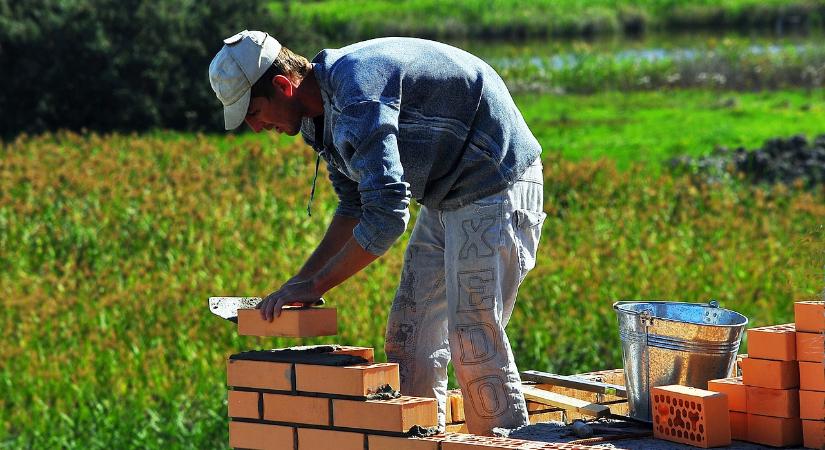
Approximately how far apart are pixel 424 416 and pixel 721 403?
990mm

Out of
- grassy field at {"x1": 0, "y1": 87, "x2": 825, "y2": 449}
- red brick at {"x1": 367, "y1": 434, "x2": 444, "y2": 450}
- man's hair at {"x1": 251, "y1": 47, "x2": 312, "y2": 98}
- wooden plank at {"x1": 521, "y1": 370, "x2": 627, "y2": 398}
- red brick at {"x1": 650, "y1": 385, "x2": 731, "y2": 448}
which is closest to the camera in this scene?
red brick at {"x1": 367, "y1": 434, "x2": 444, "y2": 450}

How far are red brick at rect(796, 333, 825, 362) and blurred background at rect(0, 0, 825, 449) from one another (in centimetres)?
14

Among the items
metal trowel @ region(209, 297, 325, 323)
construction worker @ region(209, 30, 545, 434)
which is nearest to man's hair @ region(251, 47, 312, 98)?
construction worker @ region(209, 30, 545, 434)

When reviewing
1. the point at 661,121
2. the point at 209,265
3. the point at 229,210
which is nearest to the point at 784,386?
the point at 209,265

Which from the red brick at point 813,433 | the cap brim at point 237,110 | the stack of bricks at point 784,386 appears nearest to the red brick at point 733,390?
the stack of bricks at point 784,386

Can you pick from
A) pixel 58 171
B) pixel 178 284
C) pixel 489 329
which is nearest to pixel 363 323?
pixel 178 284

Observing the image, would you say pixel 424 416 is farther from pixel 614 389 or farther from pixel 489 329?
pixel 614 389

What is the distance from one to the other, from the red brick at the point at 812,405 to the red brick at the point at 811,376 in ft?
0.06

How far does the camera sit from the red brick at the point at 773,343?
14.3ft

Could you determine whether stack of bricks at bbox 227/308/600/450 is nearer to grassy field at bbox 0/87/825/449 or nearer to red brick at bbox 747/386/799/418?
red brick at bbox 747/386/799/418

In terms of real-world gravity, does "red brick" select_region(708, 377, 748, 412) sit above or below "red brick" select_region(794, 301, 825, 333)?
below

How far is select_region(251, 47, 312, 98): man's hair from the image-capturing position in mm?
4203

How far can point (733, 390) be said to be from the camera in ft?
15.0

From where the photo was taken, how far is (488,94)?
14.4ft
